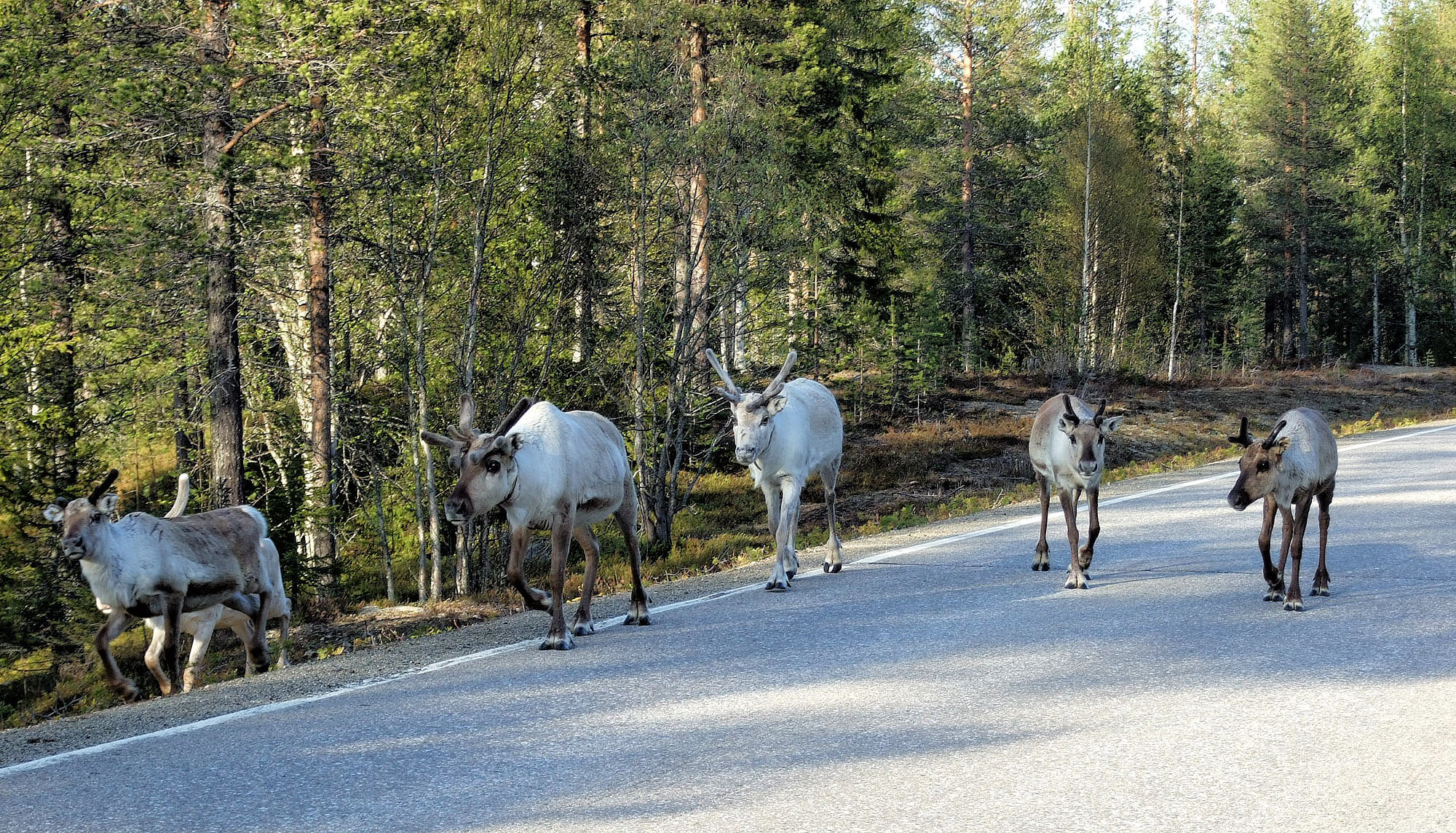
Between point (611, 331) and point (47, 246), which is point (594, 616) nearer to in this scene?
point (611, 331)

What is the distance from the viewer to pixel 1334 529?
1320 centimetres

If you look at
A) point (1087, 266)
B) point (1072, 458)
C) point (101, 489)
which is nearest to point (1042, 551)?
point (1072, 458)

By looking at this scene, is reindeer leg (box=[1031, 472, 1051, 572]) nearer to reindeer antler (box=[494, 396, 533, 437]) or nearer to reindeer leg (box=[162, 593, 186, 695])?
reindeer antler (box=[494, 396, 533, 437])

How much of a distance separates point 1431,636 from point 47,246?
15474mm

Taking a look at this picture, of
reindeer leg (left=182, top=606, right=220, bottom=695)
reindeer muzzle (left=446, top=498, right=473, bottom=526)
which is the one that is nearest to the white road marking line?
reindeer muzzle (left=446, top=498, right=473, bottom=526)

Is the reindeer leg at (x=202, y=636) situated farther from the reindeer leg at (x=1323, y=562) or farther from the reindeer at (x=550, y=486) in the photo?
the reindeer leg at (x=1323, y=562)

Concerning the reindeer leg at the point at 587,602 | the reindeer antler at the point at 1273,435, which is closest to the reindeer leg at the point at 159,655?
the reindeer leg at the point at 587,602

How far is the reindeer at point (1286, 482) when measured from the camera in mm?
9586

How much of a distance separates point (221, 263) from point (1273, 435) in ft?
39.7

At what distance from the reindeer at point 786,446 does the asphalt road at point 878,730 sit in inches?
41.5

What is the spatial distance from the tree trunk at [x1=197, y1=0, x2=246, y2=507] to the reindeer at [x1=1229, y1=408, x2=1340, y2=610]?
11.2m

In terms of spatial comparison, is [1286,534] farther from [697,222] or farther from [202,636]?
[697,222]

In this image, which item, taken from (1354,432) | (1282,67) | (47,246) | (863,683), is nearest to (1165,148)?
(1282,67)

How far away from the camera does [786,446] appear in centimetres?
1178
